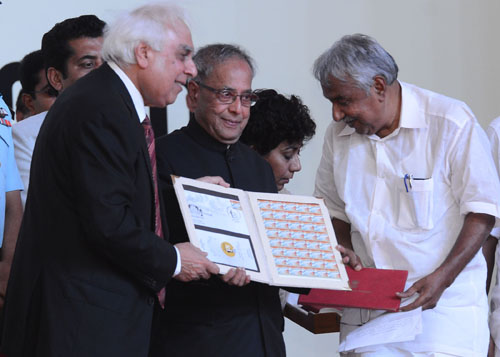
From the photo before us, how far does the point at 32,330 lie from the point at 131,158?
1.75ft

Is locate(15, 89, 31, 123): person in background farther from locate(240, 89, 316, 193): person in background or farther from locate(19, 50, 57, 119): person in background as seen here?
locate(240, 89, 316, 193): person in background

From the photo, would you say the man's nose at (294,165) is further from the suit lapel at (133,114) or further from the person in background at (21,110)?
the person in background at (21,110)

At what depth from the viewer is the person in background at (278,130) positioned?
327 centimetres

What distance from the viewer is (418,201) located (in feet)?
8.93

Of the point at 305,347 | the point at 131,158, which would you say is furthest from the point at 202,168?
the point at 305,347

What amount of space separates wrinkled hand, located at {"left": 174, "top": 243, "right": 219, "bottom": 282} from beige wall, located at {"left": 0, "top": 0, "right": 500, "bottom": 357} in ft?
8.08

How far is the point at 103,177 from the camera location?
207 centimetres

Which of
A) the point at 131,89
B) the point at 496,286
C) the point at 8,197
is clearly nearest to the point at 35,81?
the point at 8,197

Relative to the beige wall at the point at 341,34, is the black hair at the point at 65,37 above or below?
above

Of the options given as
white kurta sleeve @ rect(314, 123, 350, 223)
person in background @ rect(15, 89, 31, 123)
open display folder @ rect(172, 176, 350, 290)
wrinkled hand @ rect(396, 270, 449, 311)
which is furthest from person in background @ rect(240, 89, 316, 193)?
person in background @ rect(15, 89, 31, 123)

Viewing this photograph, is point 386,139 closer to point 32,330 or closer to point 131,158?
point 131,158

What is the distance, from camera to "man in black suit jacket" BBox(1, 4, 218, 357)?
2076 millimetres

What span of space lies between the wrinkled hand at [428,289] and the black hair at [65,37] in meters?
1.55

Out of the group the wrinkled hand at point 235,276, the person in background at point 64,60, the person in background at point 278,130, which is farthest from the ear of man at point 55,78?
the wrinkled hand at point 235,276
